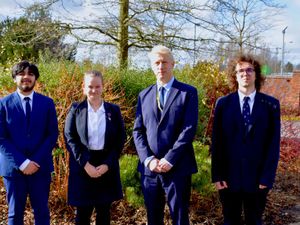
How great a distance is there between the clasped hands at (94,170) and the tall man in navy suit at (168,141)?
0.38 meters

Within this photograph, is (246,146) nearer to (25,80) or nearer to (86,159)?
(86,159)

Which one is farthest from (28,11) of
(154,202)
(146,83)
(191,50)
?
(154,202)

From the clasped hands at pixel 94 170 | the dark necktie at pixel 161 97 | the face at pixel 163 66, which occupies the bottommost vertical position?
the clasped hands at pixel 94 170

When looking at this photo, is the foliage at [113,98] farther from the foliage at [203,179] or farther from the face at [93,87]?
the face at [93,87]

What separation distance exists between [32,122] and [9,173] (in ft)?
1.73

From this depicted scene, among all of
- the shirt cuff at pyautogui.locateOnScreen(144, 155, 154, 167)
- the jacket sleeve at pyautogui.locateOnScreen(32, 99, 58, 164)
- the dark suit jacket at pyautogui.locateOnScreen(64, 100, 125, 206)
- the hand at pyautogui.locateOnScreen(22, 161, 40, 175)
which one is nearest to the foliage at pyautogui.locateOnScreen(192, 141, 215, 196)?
the dark suit jacket at pyautogui.locateOnScreen(64, 100, 125, 206)

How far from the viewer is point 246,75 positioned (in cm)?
372

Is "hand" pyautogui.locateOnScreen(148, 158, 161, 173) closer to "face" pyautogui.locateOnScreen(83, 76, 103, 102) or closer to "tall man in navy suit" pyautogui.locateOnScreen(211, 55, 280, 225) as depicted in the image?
"tall man in navy suit" pyautogui.locateOnScreen(211, 55, 280, 225)

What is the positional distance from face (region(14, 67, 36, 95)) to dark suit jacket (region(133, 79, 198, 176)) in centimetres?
116

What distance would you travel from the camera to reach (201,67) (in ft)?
32.3

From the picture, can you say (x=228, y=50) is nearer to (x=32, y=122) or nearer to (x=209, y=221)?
(x=209, y=221)

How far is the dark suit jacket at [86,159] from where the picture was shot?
12.8ft

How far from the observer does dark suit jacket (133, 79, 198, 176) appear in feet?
12.2

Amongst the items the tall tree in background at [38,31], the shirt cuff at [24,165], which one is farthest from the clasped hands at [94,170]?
the tall tree in background at [38,31]
